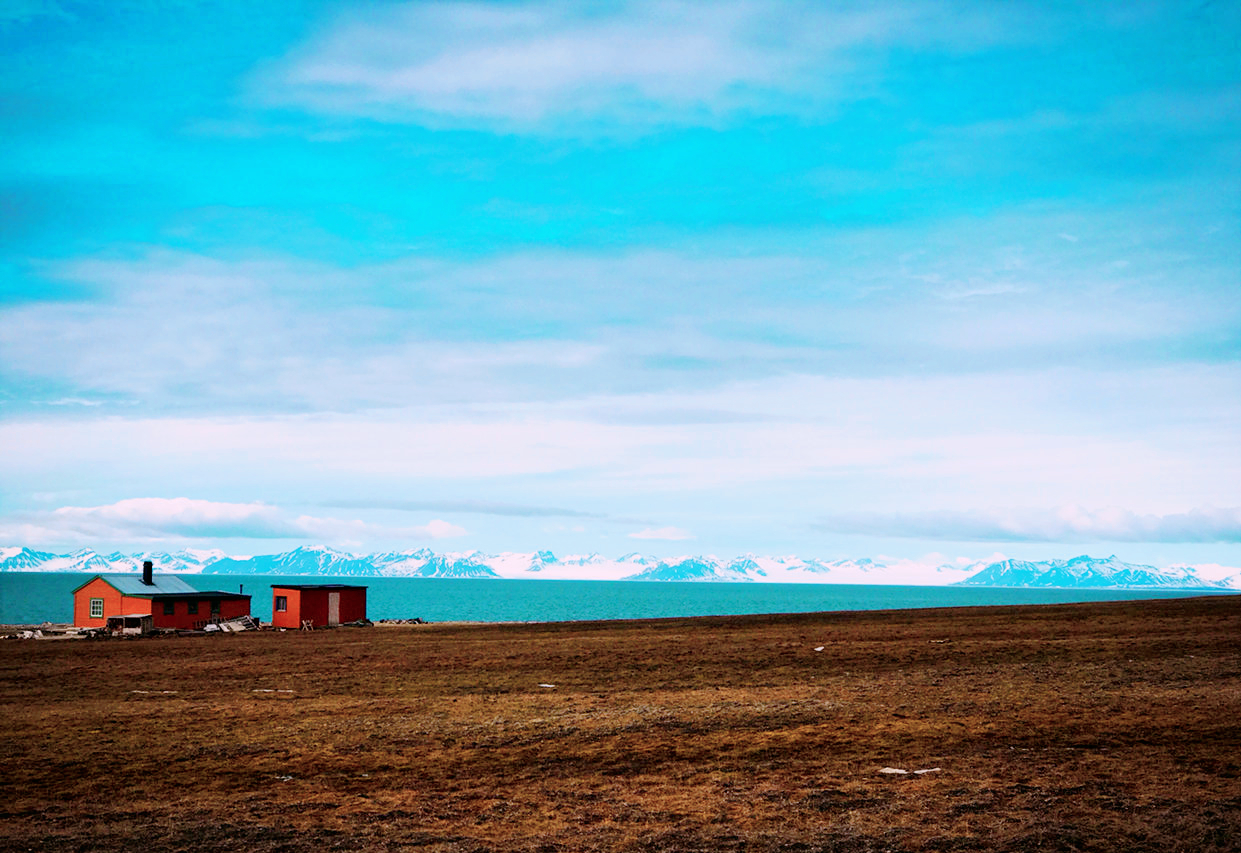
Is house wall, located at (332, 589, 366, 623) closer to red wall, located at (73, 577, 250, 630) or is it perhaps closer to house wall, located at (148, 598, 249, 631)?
red wall, located at (73, 577, 250, 630)

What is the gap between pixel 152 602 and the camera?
70.4 m

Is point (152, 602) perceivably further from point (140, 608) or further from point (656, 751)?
point (656, 751)

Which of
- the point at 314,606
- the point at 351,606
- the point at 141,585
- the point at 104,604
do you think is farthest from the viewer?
the point at 351,606

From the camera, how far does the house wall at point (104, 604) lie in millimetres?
70938

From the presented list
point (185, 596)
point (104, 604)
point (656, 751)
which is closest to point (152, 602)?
point (185, 596)

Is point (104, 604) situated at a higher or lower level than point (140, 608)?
higher

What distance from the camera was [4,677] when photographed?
127 ft

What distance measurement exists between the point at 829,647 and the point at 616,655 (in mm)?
8973

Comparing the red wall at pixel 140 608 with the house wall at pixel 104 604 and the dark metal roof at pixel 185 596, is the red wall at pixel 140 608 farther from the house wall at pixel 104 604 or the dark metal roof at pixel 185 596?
the dark metal roof at pixel 185 596

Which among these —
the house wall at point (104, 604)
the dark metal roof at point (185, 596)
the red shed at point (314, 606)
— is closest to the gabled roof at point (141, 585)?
the house wall at point (104, 604)

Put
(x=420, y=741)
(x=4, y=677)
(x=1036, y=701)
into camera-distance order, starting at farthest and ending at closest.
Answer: (x=4, y=677) < (x=1036, y=701) < (x=420, y=741)

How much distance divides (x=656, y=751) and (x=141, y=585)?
212 feet

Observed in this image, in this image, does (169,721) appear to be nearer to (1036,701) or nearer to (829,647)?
(1036,701)

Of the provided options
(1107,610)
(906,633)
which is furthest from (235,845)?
(1107,610)
